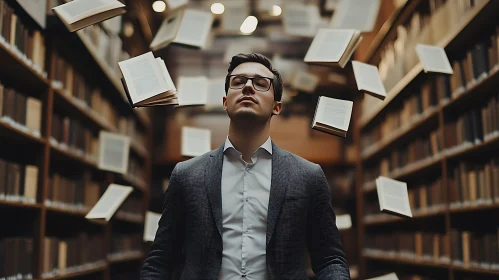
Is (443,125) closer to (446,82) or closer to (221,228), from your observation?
(446,82)

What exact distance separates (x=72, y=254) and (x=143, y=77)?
205cm

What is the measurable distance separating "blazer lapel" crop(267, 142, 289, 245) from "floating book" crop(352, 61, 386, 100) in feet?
3.02

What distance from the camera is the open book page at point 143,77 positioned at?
201 centimetres

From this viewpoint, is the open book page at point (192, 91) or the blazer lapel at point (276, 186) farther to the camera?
Result: the open book page at point (192, 91)

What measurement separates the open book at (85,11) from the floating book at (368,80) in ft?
3.45

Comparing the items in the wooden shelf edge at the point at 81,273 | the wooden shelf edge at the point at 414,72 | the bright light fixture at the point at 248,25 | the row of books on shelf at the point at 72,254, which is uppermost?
the bright light fixture at the point at 248,25

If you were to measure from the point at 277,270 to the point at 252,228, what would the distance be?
5.2 inches

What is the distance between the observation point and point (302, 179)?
1562 millimetres

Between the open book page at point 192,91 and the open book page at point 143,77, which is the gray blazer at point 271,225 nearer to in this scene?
the open book page at point 143,77

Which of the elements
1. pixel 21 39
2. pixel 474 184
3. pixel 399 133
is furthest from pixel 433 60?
pixel 21 39

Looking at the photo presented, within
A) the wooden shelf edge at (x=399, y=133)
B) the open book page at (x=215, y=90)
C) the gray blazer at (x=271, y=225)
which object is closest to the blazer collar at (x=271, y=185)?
the gray blazer at (x=271, y=225)

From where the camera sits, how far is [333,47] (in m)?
2.44

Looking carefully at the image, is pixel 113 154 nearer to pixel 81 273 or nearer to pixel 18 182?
pixel 18 182

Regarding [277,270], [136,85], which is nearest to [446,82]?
[136,85]
